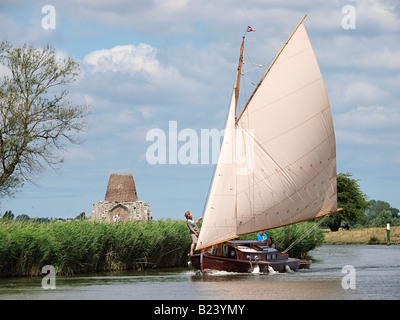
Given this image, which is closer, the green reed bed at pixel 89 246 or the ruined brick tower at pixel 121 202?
the green reed bed at pixel 89 246

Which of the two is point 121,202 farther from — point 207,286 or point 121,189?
point 207,286

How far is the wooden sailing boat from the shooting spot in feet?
106

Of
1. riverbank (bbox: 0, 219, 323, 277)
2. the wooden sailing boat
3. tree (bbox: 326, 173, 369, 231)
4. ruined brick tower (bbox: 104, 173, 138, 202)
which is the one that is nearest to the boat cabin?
the wooden sailing boat

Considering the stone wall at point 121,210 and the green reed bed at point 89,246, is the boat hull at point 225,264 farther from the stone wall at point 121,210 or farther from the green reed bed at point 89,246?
the stone wall at point 121,210

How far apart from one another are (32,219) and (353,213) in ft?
259

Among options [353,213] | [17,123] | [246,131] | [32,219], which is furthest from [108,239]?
[353,213]

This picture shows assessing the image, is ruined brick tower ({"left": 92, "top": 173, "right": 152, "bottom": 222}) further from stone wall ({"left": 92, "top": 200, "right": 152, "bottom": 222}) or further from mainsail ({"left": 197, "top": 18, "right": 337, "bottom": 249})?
mainsail ({"left": 197, "top": 18, "right": 337, "bottom": 249})

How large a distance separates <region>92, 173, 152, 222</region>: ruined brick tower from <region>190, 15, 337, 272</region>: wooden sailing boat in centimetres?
2420

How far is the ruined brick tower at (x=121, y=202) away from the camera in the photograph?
2265 inches

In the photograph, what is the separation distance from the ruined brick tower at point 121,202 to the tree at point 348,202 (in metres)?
53.2

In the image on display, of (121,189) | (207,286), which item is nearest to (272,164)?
(207,286)

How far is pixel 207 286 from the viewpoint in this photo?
2700 cm

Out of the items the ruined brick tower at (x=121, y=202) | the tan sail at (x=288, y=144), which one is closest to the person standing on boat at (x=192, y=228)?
the tan sail at (x=288, y=144)

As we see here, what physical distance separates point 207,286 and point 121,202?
103ft
